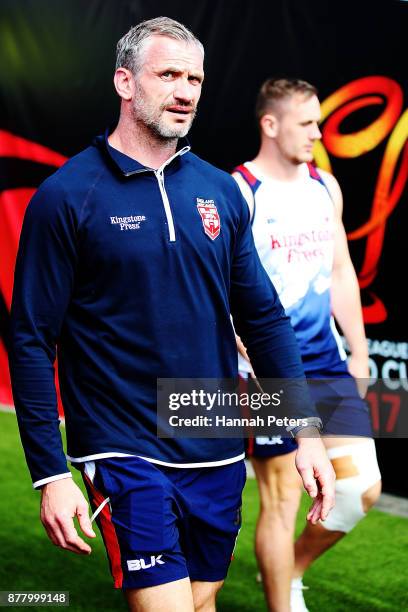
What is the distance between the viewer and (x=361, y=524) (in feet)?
20.6

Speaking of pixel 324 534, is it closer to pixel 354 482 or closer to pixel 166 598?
pixel 354 482

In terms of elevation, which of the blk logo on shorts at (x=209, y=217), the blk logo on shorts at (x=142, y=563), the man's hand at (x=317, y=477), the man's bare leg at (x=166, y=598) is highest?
the blk logo on shorts at (x=209, y=217)

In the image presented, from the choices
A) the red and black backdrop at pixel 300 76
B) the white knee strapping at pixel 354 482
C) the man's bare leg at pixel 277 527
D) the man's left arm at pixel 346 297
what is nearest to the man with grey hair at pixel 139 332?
the man's bare leg at pixel 277 527

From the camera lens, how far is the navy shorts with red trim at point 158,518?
303cm

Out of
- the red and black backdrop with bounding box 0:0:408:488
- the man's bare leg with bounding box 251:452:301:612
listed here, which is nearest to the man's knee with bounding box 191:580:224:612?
the man's bare leg with bounding box 251:452:301:612

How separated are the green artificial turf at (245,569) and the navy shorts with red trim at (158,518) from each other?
1774 mm

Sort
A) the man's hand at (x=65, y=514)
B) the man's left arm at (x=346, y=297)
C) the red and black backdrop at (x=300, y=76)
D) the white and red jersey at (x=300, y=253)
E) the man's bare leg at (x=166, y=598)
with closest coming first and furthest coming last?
1. the man's hand at (x=65, y=514)
2. the man's bare leg at (x=166, y=598)
3. the white and red jersey at (x=300, y=253)
4. the man's left arm at (x=346, y=297)
5. the red and black backdrop at (x=300, y=76)

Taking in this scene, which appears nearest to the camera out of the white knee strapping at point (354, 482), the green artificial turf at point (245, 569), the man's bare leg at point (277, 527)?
the man's bare leg at point (277, 527)

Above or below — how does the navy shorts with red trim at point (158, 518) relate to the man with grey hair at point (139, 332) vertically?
below

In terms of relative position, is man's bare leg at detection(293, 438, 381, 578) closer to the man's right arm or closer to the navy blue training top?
the navy blue training top

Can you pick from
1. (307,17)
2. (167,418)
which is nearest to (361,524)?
(307,17)

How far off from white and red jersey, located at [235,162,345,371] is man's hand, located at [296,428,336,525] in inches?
61.4

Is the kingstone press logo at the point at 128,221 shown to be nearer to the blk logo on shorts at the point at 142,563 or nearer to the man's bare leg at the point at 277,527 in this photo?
the blk logo on shorts at the point at 142,563

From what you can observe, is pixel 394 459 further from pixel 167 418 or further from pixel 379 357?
pixel 167 418
